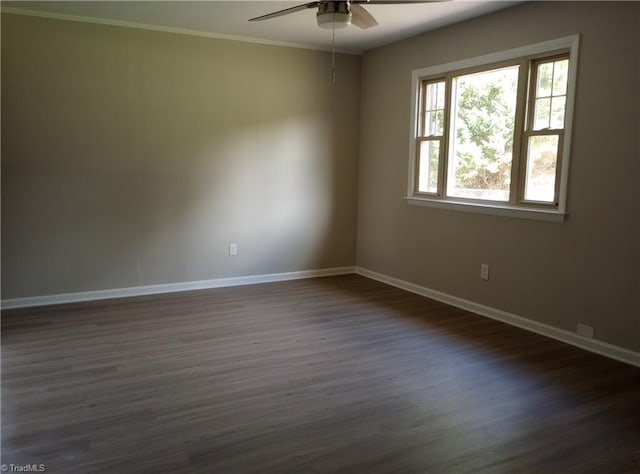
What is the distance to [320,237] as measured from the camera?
5.73 m

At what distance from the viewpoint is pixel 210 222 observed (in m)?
5.09

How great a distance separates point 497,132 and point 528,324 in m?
1.61

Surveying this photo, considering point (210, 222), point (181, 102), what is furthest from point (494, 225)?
point (181, 102)

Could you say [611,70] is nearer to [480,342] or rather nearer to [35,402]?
[480,342]

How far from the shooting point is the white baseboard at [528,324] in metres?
3.30

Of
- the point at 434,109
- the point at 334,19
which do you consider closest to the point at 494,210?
the point at 434,109

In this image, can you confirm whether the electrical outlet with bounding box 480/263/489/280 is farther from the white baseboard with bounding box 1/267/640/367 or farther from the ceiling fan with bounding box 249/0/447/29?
the ceiling fan with bounding box 249/0/447/29

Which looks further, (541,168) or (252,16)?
(252,16)

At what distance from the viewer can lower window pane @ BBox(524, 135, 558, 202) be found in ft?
12.2

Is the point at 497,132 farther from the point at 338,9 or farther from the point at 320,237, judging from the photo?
the point at 320,237

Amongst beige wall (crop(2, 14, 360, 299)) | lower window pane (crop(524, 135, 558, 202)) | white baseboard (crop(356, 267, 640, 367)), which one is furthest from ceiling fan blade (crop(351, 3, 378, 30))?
white baseboard (crop(356, 267, 640, 367))

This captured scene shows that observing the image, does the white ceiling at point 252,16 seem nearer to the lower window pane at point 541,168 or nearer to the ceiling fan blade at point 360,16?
the ceiling fan blade at point 360,16

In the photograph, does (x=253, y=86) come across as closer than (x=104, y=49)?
No

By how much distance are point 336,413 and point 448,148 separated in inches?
114
